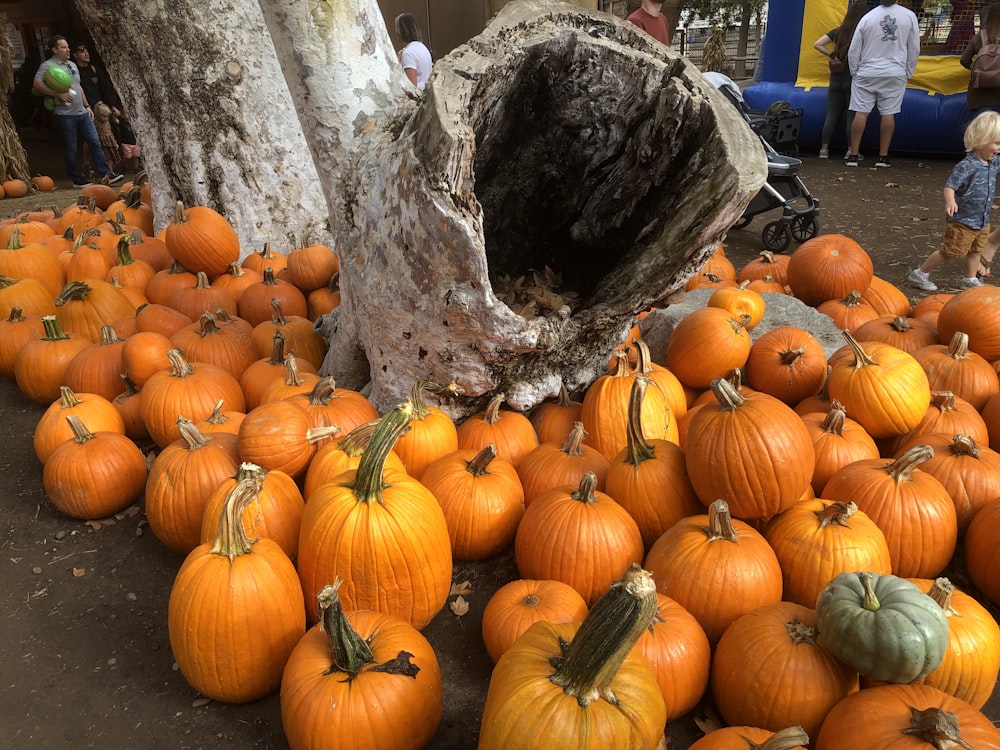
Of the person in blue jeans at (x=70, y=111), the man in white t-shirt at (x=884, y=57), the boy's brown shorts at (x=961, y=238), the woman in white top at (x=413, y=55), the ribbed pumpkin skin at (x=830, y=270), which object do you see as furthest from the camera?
the person in blue jeans at (x=70, y=111)

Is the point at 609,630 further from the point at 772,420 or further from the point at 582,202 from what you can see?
the point at 582,202

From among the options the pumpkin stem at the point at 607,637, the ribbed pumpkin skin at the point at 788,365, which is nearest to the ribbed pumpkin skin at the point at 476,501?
the pumpkin stem at the point at 607,637

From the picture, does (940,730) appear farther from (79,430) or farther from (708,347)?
(79,430)

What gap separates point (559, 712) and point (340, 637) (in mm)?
574

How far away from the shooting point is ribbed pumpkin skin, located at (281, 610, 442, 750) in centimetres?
172

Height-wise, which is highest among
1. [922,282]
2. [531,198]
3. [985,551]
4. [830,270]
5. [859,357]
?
[531,198]

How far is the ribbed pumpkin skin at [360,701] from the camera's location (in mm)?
1723

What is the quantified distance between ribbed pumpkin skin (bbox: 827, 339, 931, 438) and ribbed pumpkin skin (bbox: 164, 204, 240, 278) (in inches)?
155

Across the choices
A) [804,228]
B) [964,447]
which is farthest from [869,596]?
[804,228]

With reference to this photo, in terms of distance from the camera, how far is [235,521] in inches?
79.0

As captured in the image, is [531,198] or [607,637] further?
[531,198]

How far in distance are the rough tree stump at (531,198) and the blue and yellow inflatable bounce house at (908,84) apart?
33.5 feet

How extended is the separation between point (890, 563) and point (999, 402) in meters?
1.26

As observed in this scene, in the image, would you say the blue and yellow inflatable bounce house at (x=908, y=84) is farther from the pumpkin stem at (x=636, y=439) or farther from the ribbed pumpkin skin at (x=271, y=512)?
the ribbed pumpkin skin at (x=271, y=512)
